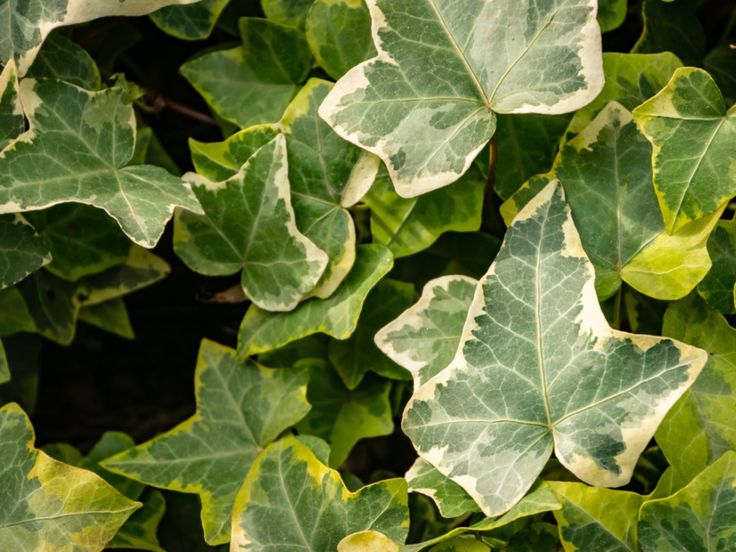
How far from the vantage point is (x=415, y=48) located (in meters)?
0.82

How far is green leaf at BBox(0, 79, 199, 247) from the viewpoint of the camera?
851mm

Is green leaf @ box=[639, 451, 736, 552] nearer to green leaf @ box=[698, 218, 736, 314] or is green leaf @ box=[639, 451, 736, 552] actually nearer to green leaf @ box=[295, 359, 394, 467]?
green leaf @ box=[698, 218, 736, 314]

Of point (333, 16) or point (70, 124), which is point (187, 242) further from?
point (333, 16)

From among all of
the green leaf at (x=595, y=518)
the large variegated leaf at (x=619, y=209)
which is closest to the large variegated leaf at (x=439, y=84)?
the large variegated leaf at (x=619, y=209)

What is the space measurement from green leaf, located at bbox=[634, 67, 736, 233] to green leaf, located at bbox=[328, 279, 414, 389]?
31 cm

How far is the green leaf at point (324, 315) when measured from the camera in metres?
0.89

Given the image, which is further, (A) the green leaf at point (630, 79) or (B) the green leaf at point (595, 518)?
(A) the green leaf at point (630, 79)

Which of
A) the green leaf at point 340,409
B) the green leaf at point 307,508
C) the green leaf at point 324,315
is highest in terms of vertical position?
the green leaf at point 324,315

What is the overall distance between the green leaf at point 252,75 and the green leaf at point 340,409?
320mm

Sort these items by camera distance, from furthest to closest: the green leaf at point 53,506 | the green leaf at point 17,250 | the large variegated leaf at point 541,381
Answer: the green leaf at point 17,250 < the green leaf at point 53,506 < the large variegated leaf at point 541,381

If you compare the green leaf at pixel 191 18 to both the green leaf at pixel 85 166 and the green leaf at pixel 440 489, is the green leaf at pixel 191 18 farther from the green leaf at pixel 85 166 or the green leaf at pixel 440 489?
the green leaf at pixel 440 489

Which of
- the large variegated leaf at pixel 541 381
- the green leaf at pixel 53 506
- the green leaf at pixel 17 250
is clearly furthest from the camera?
the green leaf at pixel 17 250

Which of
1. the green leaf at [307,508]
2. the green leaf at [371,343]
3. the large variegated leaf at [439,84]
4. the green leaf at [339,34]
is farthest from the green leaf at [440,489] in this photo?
the green leaf at [339,34]

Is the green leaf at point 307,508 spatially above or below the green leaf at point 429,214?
below
